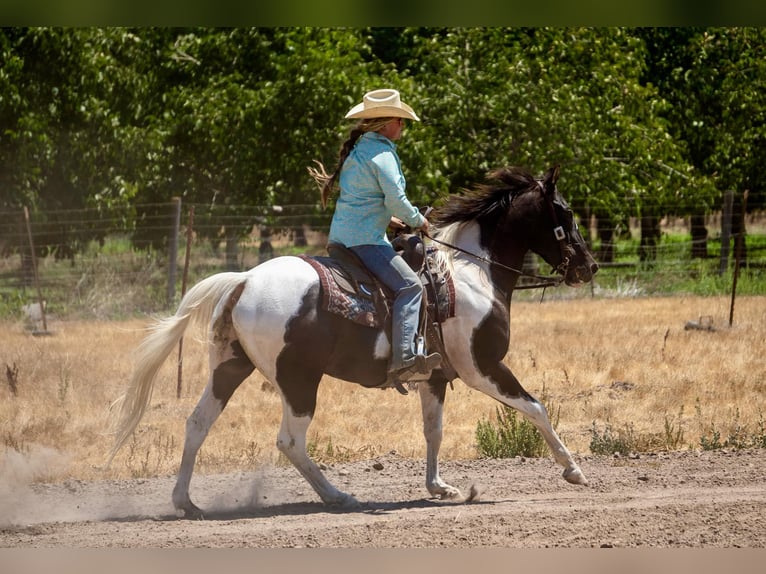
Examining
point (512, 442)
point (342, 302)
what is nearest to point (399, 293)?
point (342, 302)

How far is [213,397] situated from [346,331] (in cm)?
92

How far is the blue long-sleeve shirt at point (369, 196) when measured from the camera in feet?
23.3

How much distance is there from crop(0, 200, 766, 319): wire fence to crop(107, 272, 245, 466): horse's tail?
8.07 metres

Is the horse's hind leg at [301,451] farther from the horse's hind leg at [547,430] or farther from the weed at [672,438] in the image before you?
the weed at [672,438]

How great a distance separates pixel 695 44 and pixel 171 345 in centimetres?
1914

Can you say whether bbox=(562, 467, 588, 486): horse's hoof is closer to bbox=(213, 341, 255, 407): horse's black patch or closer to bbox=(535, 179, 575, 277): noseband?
bbox=(535, 179, 575, 277): noseband

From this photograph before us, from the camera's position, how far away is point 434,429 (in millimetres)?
7758

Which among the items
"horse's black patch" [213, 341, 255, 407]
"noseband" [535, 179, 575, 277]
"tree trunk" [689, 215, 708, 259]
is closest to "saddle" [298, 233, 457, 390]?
"horse's black patch" [213, 341, 255, 407]

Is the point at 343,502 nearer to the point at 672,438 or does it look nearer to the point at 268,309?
the point at 268,309

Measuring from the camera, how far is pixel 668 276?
19.6 metres

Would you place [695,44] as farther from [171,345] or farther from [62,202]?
[171,345]

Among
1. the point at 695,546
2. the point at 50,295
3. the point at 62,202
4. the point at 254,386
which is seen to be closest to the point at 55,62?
the point at 62,202

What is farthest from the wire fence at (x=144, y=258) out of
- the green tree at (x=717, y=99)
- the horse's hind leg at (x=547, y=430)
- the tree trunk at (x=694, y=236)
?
the horse's hind leg at (x=547, y=430)

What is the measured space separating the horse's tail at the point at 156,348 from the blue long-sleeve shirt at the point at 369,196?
760mm
